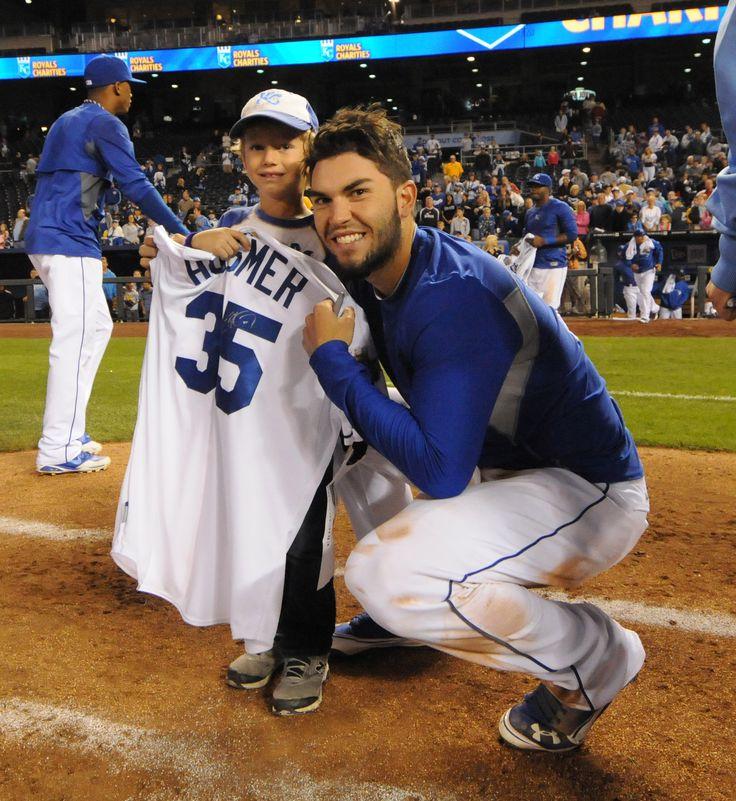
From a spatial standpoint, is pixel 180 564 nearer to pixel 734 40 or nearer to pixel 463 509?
pixel 463 509

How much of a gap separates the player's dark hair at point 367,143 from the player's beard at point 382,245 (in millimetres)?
121

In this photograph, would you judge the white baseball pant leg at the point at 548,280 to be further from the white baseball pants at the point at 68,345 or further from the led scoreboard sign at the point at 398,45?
the led scoreboard sign at the point at 398,45

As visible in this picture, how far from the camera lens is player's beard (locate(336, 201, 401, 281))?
2.22 m

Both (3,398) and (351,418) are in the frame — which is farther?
(3,398)

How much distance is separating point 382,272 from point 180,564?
3.64 feet

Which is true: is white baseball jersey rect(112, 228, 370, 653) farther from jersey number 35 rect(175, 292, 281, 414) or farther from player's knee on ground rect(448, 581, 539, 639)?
player's knee on ground rect(448, 581, 539, 639)

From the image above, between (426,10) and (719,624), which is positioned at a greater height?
(426,10)

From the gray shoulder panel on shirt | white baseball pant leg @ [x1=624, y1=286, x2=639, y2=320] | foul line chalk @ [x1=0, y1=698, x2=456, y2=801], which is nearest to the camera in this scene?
foul line chalk @ [x1=0, y1=698, x2=456, y2=801]

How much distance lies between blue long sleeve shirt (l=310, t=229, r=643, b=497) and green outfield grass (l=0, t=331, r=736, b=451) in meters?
3.63

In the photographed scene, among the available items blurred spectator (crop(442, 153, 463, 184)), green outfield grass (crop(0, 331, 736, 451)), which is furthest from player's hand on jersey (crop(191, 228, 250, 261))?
blurred spectator (crop(442, 153, 463, 184))

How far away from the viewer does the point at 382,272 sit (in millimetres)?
2266

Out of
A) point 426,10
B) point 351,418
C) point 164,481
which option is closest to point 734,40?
point 351,418

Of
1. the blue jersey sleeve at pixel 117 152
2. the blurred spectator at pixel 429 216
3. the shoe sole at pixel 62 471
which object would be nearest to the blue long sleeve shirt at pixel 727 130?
the blue jersey sleeve at pixel 117 152

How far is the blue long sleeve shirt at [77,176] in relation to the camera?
4895 millimetres
